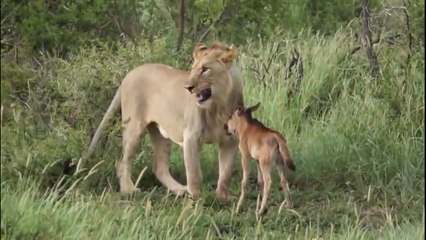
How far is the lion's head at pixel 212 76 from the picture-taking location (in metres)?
8.90

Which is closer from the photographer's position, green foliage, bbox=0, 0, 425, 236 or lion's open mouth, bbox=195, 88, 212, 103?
green foliage, bbox=0, 0, 425, 236

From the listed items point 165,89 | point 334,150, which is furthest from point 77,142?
point 334,150

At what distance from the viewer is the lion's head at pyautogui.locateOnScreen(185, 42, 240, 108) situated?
29.2 ft

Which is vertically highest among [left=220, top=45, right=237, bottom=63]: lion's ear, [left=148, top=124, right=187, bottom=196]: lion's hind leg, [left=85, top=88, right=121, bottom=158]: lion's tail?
[left=220, top=45, right=237, bottom=63]: lion's ear

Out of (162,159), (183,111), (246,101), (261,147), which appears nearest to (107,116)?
(162,159)

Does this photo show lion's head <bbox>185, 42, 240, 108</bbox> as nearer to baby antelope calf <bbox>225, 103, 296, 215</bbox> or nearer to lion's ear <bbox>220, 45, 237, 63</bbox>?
lion's ear <bbox>220, 45, 237, 63</bbox>

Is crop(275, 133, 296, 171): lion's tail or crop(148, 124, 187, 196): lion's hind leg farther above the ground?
crop(275, 133, 296, 171): lion's tail

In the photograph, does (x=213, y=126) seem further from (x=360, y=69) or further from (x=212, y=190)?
(x=360, y=69)

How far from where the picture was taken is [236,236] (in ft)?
27.3

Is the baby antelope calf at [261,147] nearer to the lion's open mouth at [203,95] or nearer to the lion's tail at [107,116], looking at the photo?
the lion's open mouth at [203,95]

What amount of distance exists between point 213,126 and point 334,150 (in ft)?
4.53

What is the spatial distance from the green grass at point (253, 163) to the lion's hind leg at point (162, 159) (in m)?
0.11

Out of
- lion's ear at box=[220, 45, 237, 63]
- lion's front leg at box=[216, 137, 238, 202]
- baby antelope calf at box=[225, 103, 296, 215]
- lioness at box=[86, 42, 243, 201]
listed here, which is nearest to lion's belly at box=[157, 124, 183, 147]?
lioness at box=[86, 42, 243, 201]

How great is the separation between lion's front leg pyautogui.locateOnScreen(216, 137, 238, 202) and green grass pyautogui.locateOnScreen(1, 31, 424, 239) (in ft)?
0.43
